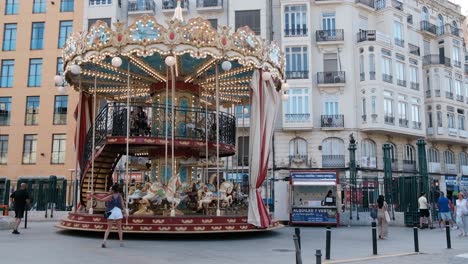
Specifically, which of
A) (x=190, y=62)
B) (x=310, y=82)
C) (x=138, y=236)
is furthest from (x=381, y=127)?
(x=138, y=236)

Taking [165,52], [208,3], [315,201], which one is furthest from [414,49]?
[165,52]

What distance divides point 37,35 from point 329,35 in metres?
25.4

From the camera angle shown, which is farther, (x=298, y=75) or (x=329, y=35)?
(x=329, y=35)

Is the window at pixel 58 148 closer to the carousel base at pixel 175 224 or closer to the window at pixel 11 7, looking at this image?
the window at pixel 11 7

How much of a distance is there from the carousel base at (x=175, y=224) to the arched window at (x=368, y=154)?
23775 mm

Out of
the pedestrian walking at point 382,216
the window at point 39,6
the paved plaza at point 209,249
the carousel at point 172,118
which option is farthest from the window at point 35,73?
the pedestrian walking at point 382,216

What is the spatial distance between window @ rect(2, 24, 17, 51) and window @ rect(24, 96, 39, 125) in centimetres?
522

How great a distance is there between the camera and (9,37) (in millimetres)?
43156

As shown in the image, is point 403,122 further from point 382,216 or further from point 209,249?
point 209,249

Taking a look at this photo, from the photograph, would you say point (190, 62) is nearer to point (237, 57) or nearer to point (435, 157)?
point (237, 57)

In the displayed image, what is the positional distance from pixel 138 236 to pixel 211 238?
2.30m

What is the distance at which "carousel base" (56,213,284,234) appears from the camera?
47.4 ft

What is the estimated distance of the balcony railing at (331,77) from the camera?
37719mm

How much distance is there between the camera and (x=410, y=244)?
562 inches
